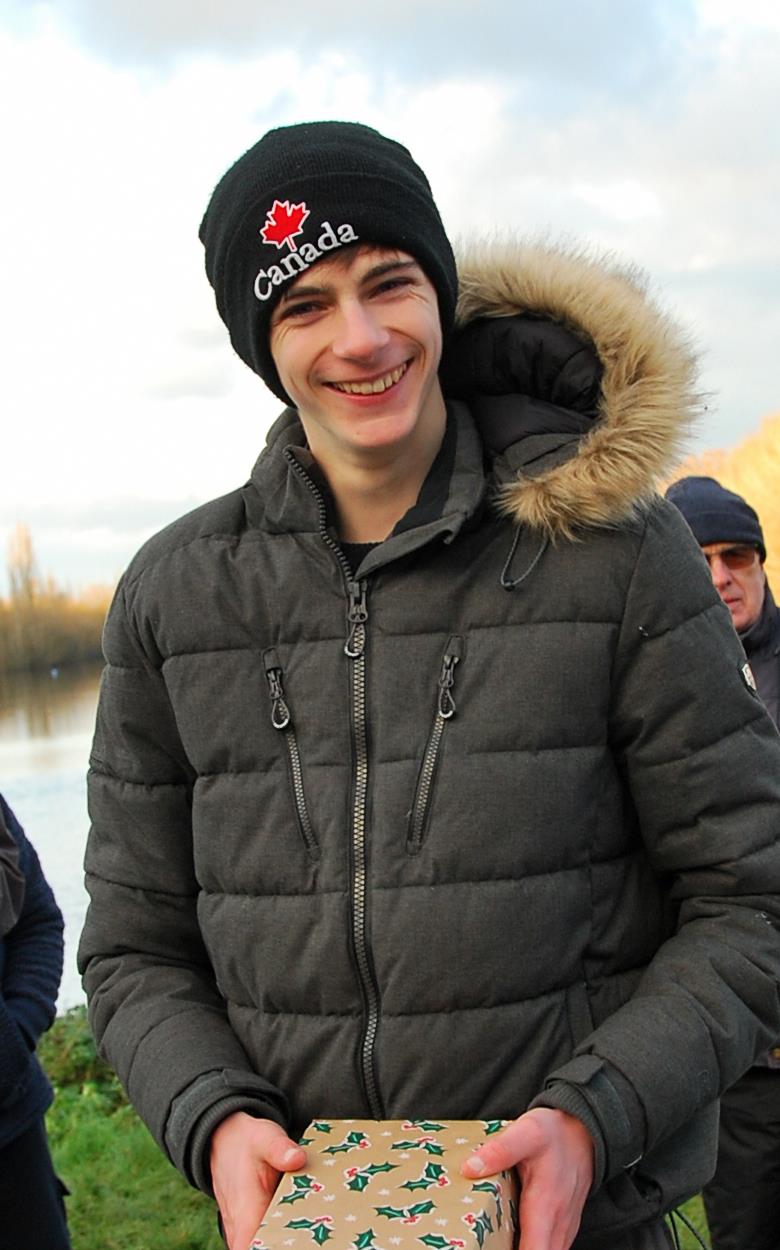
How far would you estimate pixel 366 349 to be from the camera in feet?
5.19

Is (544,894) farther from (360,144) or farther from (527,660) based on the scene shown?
(360,144)

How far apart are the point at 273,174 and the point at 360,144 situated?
112mm

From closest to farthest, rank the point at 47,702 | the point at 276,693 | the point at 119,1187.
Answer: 1. the point at 276,693
2. the point at 119,1187
3. the point at 47,702

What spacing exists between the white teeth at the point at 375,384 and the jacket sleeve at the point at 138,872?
39 centimetres

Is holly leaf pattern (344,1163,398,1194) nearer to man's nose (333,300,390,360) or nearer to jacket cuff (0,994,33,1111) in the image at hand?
man's nose (333,300,390,360)

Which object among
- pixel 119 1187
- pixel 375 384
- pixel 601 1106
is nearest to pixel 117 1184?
pixel 119 1187

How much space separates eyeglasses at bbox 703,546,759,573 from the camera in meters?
3.52

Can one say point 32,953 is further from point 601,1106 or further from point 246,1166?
point 601,1106

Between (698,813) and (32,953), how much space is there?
178cm

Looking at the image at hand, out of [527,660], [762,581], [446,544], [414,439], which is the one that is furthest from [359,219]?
[762,581]

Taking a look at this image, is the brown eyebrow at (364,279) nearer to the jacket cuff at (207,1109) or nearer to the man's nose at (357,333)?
the man's nose at (357,333)

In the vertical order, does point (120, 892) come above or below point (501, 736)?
below

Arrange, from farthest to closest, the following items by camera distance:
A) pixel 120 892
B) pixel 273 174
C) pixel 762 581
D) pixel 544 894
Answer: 1. pixel 762 581
2. pixel 120 892
3. pixel 273 174
4. pixel 544 894

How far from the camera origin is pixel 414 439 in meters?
1.69
